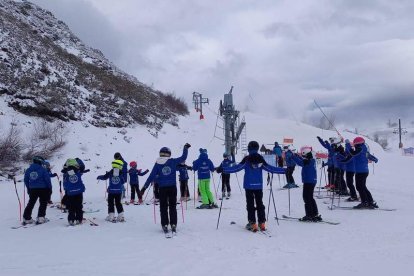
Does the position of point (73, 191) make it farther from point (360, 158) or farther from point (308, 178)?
point (360, 158)

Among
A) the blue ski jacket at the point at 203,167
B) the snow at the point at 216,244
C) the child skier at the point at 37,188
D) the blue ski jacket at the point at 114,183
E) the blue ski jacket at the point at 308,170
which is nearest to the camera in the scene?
the snow at the point at 216,244

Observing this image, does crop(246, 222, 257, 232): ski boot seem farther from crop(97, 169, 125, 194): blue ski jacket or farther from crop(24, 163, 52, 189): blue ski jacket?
crop(24, 163, 52, 189): blue ski jacket

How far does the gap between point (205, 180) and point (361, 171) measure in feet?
16.0

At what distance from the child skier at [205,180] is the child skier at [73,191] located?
3.94 meters

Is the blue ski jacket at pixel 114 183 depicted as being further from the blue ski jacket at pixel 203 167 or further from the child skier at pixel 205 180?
the blue ski jacket at pixel 203 167

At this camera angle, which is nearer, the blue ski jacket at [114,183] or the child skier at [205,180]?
the blue ski jacket at [114,183]

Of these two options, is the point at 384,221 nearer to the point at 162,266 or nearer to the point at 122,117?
the point at 162,266

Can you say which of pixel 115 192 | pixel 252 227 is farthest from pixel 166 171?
pixel 252 227

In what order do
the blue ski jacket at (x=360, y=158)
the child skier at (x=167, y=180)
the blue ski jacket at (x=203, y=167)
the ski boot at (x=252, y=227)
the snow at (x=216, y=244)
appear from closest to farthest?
1. the snow at (x=216, y=244)
2. the ski boot at (x=252, y=227)
3. the child skier at (x=167, y=180)
4. the blue ski jacket at (x=360, y=158)
5. the blue ski jacket at (x=203, y=167)

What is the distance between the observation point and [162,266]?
6.20 metres

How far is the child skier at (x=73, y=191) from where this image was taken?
33.1 feet

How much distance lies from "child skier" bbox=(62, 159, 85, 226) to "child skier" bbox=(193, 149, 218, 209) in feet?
12.9

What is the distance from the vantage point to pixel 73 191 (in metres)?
10.1

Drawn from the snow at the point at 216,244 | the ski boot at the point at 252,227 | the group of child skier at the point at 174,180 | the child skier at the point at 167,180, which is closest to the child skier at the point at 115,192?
the group of child skier at the point at 174,180
